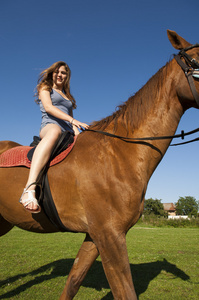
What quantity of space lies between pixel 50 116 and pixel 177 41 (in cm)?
206

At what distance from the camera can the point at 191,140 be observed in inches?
123

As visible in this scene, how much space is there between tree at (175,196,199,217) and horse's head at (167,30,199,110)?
125 meters

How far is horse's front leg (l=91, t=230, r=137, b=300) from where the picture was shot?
2338 millimetres

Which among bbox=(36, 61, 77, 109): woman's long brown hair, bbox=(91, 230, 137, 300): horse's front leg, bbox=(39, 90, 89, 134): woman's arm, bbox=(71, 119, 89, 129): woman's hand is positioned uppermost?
bbox=(36, 61, 77, 109): woman's long brown hair

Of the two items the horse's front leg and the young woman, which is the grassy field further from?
the young woman

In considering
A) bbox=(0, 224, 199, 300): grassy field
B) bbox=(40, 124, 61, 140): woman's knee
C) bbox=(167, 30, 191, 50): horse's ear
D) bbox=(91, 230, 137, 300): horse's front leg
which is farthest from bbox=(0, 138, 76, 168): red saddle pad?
bbox=(0, 224, 199, 300): grassy field

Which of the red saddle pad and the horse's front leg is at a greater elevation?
the red saddle pad

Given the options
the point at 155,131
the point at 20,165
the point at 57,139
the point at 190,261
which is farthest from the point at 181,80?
the point at 190,261

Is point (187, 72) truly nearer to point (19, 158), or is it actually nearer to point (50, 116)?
point (50, 116)

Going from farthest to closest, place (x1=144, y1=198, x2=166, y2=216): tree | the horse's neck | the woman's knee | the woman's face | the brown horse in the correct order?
(x1=144, y1=198, x2=166, y2=216): tree < the woman's face < the woman's knee < the horse's neck < the brown horse

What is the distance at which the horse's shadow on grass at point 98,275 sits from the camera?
5.31 metres

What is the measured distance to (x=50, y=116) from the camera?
11.2ft

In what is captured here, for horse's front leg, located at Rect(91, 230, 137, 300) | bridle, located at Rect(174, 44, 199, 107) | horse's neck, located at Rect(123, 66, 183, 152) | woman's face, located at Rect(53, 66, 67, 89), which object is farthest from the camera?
woman's face, located at Rect(53, 66, 67, 89)

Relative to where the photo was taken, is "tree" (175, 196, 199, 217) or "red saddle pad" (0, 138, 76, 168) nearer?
"red saddle pad" (0, 138, 76, 168)
